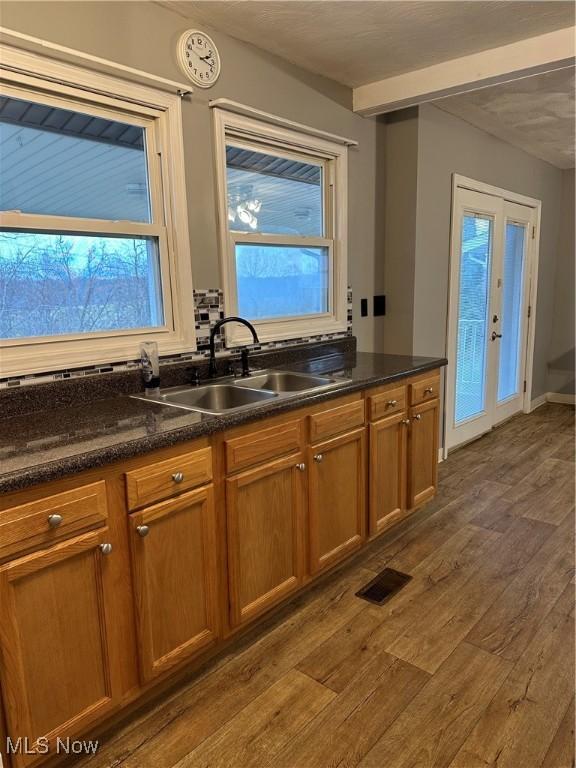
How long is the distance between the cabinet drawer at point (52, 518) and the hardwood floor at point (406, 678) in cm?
74

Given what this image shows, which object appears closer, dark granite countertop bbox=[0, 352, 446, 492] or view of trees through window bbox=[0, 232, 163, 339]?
dark granite countertop bbox=[0, 352, 446, 492]

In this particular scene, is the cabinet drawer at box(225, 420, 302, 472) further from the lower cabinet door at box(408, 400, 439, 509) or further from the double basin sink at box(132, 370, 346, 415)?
the lower cabinet door at box(408, 400, 439, 509)

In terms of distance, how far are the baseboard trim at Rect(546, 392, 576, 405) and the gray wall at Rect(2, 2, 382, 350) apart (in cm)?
339

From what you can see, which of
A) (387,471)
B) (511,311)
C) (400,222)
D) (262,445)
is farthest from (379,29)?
(511,311)

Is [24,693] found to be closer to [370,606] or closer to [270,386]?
[370,606]

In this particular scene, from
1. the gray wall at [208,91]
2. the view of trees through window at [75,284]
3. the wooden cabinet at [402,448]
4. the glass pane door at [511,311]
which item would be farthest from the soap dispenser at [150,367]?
the glass pane door at [511,311]

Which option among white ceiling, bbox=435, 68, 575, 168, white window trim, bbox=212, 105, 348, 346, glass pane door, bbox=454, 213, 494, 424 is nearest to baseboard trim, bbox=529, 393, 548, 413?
glass pane door, bbox=454, 213, 494, 424

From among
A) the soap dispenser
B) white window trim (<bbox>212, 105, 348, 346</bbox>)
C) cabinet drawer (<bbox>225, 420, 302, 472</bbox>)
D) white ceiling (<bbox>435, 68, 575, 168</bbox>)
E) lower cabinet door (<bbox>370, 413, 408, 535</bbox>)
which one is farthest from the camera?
white ceiling (<bbox>435, 68, 575, 168</bbox>)

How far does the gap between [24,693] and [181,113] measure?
2.12 meters

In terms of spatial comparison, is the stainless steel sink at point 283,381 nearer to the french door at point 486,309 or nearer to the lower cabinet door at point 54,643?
the lower cabinet door at point 54,643

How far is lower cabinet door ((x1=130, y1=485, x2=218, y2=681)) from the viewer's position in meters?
1.53

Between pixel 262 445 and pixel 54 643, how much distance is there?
0.86 metres

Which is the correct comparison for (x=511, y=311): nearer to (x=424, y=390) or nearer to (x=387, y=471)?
(x=424, y=390)

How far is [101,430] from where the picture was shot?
156 centimetres
